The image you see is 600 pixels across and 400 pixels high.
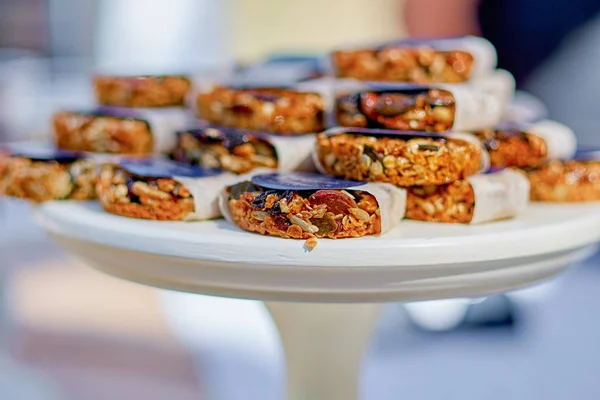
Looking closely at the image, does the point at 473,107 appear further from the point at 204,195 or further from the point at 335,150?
the point at 204,195

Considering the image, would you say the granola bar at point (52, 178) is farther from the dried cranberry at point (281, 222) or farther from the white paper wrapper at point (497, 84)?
the white paper wrapper at point (497, 84)

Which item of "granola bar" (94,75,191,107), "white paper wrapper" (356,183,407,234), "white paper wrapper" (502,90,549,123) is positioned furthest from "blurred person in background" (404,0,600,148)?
"white paper wrapper" (356,183,407,234)

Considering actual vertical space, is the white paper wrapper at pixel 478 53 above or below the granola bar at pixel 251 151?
above

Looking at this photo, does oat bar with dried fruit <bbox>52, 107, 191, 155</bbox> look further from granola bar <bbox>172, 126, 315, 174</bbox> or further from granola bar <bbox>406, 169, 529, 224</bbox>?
granola bar <bbox>406, 169, 529, 224</bbox>

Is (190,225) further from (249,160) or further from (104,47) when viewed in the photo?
(104,47)

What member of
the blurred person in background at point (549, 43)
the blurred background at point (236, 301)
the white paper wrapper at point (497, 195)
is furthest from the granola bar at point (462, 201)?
the blurred person in background at point (549, 43)

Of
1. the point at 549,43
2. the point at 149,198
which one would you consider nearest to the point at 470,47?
the point at 149,198

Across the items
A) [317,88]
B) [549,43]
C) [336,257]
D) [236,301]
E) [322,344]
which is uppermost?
[549,43]
